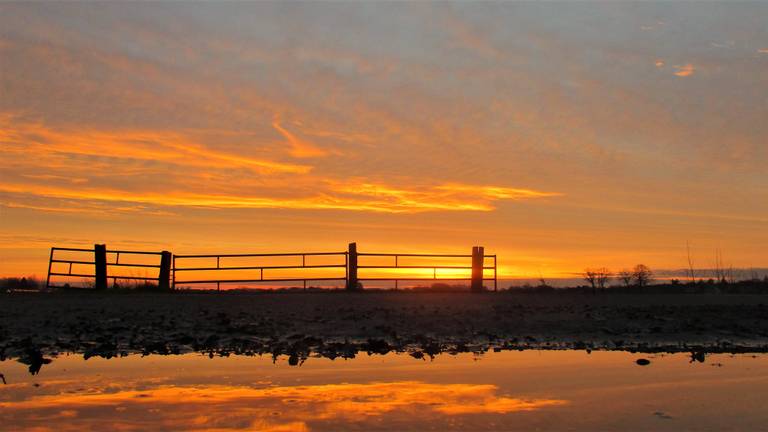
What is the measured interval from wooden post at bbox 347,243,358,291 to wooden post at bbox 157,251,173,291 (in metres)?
6.03

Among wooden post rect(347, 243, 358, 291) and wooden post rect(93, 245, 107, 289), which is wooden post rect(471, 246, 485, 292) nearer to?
wooden post rect(347, 243, 358, 291)

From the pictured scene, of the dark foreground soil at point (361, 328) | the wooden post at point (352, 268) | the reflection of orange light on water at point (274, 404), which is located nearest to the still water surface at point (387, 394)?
the reflection of orange light on water at point (274, 404)

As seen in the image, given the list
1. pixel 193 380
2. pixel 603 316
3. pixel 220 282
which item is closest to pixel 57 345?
pixel 193 380

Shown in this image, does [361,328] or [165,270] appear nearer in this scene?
[361,328]

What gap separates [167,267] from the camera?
2564cm

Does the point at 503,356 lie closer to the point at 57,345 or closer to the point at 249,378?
the point at 249,378

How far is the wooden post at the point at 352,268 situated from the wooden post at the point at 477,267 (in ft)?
12.8

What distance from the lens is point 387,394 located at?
21.0 feet

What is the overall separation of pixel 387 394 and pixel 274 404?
0.99m

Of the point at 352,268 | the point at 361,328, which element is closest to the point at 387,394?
the point at 361,328

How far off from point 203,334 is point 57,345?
199 cm

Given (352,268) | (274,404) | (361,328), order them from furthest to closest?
(352,268)
(361,328)
(274,404)

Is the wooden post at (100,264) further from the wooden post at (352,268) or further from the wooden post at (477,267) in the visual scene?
the wooden post at (477,267)

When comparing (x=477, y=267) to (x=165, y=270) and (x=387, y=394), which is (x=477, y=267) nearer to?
(x=165, y=270)
